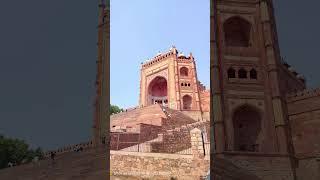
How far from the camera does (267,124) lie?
19.8 metres

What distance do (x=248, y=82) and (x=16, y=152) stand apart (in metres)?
16.2

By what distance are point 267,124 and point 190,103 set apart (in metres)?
19.1

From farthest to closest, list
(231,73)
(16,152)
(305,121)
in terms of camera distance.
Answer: (16,152), (231,73), (305,121)

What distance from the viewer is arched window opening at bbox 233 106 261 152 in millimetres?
19969

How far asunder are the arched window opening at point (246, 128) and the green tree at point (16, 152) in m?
13.2

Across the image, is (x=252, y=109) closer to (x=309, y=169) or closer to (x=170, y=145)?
(x=309, y=169)

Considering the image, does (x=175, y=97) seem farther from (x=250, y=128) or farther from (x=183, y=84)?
(x=250, y=128)

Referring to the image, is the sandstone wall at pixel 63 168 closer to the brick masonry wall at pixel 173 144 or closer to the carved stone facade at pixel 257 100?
the carved stone facade at pixel 257 100

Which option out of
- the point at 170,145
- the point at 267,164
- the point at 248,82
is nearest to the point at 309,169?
the point at 267,164

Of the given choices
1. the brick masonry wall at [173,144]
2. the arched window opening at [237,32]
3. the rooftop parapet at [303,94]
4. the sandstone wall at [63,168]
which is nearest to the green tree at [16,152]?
the sandstone wall at [63,168]

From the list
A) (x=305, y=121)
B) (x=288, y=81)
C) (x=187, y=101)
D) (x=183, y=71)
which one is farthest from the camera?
(x=187, y=101)

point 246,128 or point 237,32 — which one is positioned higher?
point 237,32

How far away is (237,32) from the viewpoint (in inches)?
898

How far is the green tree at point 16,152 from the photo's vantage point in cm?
2703
